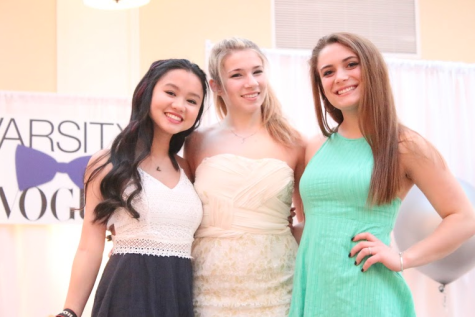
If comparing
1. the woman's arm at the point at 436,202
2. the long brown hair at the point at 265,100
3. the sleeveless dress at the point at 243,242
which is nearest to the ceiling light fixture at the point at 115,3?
the long brown hair at the point at 265,100

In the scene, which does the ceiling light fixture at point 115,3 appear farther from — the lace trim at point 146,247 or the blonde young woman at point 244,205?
the lace trim at point 146,247

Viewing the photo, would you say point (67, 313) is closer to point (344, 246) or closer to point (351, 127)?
point (344, 246)

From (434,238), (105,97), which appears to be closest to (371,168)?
(434,238)

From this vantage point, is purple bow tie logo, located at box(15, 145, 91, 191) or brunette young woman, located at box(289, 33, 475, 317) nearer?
brunette young woman, located at box(289, 33, 475, 317)

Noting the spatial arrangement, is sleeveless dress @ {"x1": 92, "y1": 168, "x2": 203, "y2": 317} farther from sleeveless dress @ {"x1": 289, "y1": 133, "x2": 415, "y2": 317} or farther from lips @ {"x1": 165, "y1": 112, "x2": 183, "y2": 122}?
sleeveless dress @ {"x1": 289, "y1": 133, "x2": 415, "y2": 317}

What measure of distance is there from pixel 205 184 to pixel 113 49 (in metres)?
3.47

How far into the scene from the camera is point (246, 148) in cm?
274

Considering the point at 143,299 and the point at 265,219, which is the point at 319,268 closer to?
the point at 265,219

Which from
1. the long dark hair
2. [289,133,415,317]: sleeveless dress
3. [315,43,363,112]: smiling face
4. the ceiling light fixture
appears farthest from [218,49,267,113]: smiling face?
the ceiling light fixture

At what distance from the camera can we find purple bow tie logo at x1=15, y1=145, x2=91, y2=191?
466cm

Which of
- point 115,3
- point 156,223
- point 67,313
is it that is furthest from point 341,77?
point 115,3

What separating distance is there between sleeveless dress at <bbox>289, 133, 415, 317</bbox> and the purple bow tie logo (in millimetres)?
2634

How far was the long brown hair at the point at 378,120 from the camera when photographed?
7.37ft

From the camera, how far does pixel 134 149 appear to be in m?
2.57
